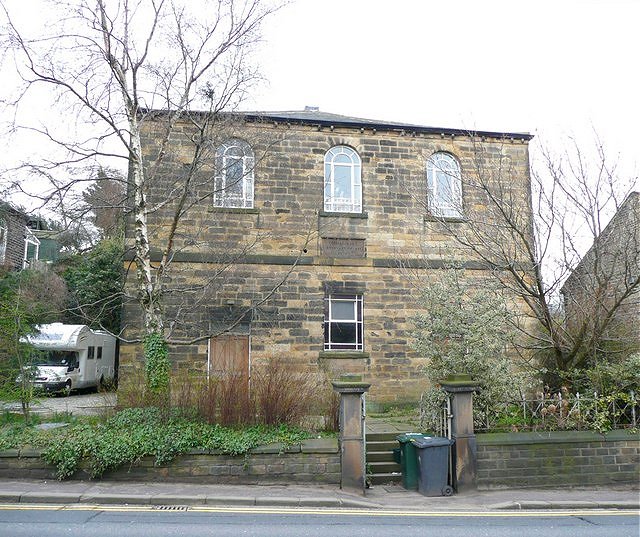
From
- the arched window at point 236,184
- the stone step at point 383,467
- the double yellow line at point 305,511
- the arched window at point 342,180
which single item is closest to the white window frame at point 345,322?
the arched window at point 342,180

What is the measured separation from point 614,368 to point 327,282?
7648mm

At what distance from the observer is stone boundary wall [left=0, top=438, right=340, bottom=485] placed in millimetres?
8641

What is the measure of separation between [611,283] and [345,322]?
277 inches

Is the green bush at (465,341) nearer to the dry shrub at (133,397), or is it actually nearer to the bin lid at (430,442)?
the bin lid at (430,442)

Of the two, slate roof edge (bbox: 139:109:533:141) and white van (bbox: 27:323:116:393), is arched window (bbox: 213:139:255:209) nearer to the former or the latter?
slate roof edge (bbox: 139:109:533:141)

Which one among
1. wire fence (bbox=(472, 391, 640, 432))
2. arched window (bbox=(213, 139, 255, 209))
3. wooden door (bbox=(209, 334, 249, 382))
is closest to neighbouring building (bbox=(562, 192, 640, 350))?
wire fence (bbox=(472, 391, 640, 432))

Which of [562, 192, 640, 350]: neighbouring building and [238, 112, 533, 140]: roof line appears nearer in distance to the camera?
[562, 192, 640, 350]: neighbouring building

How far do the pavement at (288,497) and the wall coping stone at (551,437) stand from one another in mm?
813

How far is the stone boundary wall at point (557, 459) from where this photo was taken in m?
9.19

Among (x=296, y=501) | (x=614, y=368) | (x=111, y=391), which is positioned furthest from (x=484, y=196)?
(x=111, y=391)

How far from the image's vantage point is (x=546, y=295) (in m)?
11.0

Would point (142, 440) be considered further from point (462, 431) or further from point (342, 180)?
point (342, 180)

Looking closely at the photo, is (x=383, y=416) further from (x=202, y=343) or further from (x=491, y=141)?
(x=491, y=141)

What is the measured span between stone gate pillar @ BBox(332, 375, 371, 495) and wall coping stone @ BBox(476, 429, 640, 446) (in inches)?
83.2
